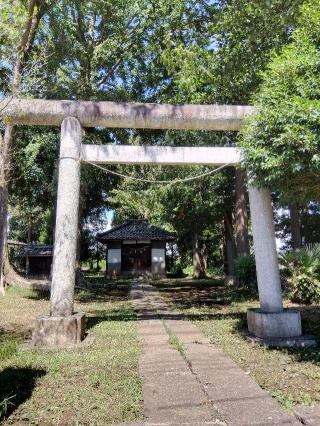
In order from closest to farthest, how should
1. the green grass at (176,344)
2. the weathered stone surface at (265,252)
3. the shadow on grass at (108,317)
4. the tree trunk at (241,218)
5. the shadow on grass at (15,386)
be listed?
1. the shadow on grass at (15,386)
2. the green grass at (176,344)
3. the weathered stone surface at (265,252)
4. the shadow on grass at (108,317)
5. the tree trunk at (241,218)

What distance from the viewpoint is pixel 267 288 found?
7055mm

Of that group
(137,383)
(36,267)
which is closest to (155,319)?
(137,383)

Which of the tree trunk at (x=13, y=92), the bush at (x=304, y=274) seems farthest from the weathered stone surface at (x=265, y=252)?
the tree trunk at (x=13, y=92)

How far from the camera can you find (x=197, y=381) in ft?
14.9

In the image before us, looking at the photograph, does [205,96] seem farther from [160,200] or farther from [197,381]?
[197,381]

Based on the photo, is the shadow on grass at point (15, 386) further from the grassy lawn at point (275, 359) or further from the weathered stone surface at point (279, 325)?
the weathered stone surface at point (279, 325)

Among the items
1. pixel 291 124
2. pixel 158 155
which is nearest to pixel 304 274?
pixel 158 155

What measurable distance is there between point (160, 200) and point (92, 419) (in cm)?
1557

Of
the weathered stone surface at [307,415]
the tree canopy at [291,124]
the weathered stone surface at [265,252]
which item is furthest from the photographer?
the weathered stone surface at [265,252]

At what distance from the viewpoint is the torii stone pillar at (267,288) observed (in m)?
6.64

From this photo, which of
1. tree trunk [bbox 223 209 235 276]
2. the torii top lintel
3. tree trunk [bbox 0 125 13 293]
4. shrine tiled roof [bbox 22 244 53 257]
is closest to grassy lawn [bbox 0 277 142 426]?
tree trunk [bbox 0 125 13 293]

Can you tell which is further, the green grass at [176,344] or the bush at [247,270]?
the bush at [247,270]

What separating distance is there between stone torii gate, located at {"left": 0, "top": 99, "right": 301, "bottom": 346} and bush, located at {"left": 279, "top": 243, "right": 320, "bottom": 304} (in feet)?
14.3

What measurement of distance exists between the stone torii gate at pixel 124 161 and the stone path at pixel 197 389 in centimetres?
142
